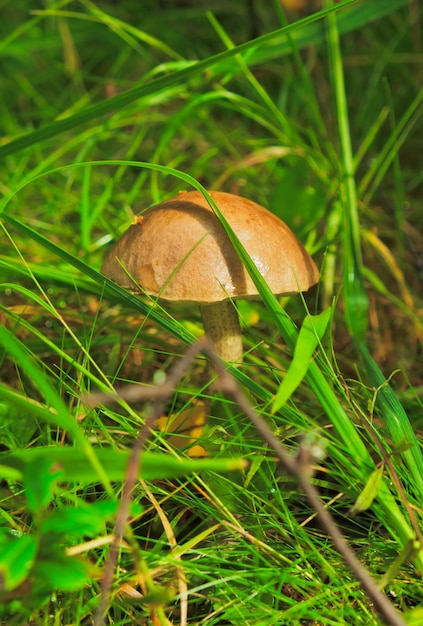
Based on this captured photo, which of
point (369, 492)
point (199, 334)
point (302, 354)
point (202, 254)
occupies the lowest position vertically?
point (199, 334)

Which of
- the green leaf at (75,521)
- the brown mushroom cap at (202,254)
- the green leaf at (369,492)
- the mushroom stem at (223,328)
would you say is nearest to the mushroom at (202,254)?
the brown mushroom cap at (202,254)

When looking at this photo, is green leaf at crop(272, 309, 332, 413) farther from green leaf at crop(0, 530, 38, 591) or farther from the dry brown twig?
green leaf at crop(0, 530, 38, 591)

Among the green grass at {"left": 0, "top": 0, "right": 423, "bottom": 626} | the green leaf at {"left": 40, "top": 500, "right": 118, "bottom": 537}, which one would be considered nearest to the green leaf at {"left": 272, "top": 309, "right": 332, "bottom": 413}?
the green grass at {"left": 0, "top": 0, "right": 423, "bottom": 626}

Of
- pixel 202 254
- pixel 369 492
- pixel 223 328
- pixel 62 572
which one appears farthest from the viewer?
pixel 223 328

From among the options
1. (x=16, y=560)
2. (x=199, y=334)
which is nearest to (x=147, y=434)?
(x=16, y=560)

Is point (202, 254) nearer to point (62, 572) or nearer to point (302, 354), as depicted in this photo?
point (302, 354)

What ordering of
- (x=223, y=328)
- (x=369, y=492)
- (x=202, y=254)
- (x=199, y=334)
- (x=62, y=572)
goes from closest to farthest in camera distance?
(x=62, y=572) → (x=369, y=492) → (x=202, y=254) → (x=223, y=328) → (x=199, y=334)
